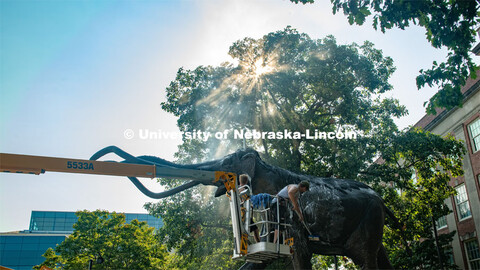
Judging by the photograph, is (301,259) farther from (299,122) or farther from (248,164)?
(299,122)

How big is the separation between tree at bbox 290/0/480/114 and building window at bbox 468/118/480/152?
19.4 m

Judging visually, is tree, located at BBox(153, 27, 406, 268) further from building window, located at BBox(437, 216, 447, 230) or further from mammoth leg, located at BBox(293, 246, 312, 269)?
building window, located at BBox(437, 216, 447, 230)

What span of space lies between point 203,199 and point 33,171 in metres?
13.3

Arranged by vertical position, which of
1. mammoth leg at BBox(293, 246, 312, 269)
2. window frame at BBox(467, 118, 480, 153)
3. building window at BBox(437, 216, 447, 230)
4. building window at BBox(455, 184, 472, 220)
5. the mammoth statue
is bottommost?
mammoth leg at BBox(293, 246, 312, 269)

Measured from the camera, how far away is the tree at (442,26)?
1005 cm

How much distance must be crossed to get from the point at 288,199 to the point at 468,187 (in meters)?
23.3

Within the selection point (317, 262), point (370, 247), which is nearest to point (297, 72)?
point (370, 247)

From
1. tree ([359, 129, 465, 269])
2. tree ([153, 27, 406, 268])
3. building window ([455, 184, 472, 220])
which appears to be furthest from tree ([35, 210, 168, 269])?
building window ([455, 184, 472, 220])

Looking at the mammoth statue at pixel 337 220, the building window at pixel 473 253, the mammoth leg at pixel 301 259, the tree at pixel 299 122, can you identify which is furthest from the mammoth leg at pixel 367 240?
the building window at pixel 473 253

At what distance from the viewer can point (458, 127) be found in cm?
2912

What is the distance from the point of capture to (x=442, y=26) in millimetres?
10266

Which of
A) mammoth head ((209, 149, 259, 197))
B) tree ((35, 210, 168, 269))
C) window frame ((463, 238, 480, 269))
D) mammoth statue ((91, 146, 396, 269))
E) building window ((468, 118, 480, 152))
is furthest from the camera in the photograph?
tree ((35, 210, 168, 269))

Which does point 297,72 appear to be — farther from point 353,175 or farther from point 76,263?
point 76,263

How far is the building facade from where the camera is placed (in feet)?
88.1
